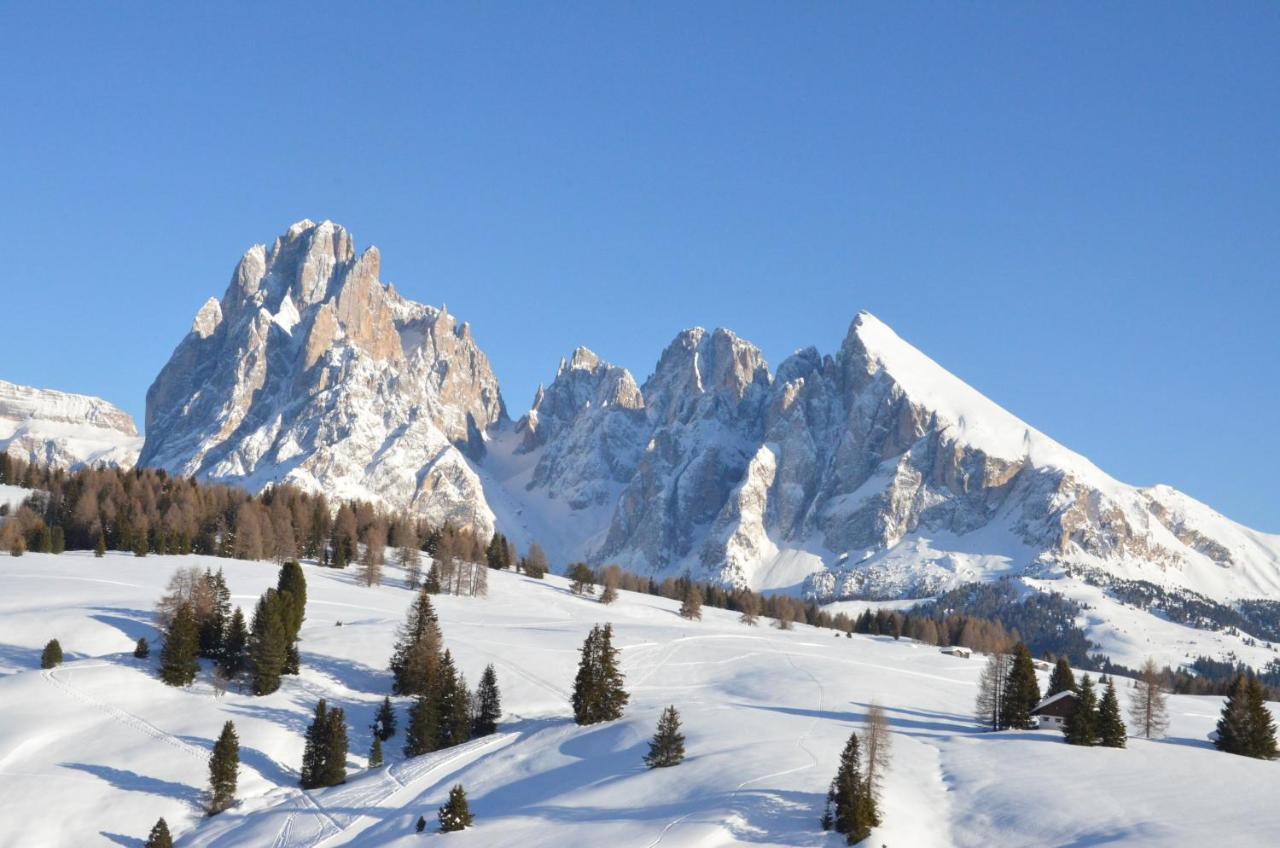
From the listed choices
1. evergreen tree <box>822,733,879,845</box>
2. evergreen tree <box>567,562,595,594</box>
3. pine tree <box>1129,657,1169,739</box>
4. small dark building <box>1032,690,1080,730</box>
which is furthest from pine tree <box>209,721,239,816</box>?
evergreen tree <box>567,562,595,594</box>

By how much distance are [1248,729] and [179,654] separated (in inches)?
2744

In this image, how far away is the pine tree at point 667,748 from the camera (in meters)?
64.2

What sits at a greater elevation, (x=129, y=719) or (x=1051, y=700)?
(x=1051, y=700)

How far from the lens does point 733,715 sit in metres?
76.6

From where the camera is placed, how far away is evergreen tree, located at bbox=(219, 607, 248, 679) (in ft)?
274

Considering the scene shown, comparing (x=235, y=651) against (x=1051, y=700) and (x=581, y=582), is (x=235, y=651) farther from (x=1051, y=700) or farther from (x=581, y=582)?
(x=581, y=582)

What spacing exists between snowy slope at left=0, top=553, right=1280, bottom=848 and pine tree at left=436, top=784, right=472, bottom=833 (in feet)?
3.80

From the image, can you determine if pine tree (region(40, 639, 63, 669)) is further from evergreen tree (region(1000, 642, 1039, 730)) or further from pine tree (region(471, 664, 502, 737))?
evergreen tree (region(1000, 642, 1039, 730))

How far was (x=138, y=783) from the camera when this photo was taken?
6638 cm

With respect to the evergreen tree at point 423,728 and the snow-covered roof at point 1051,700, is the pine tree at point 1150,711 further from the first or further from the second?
the evergreen tree at point 423,728

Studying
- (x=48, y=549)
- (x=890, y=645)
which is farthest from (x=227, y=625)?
(x=890, y=645)

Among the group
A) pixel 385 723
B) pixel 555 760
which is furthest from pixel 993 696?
pixel 385 723

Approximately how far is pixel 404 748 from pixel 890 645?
81.1 meters

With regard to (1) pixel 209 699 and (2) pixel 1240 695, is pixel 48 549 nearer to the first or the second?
(1) pixel 209 699
